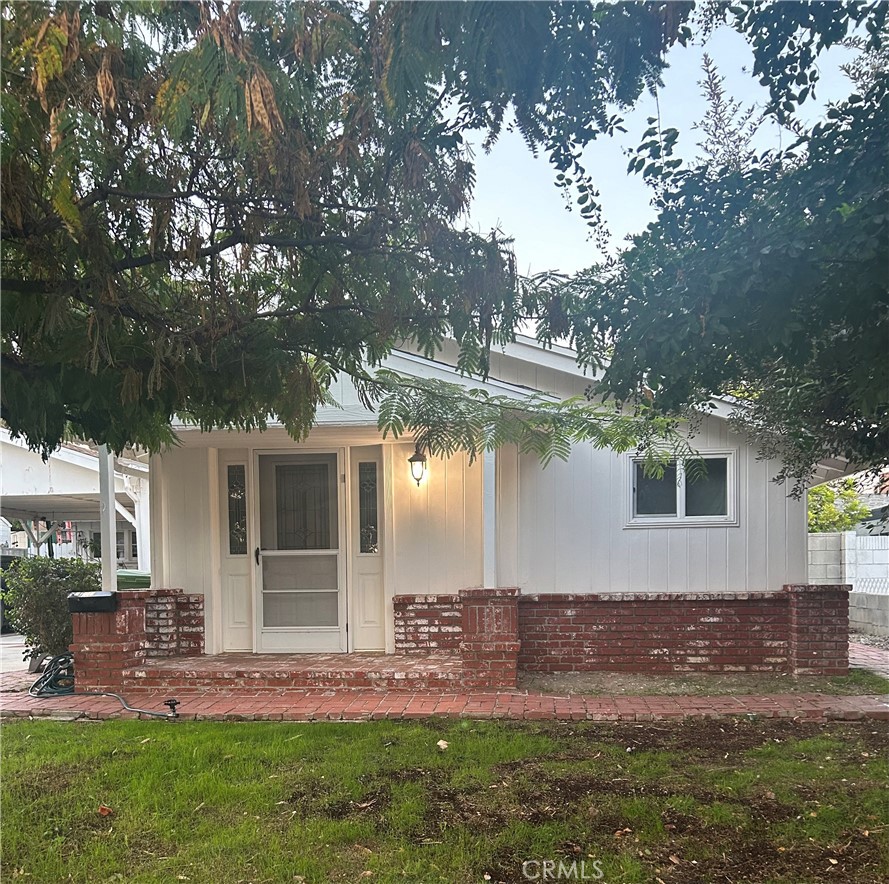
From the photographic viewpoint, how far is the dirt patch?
6.58 m

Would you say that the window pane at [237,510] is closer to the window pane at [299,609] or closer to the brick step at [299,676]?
the window pane at [299,609]

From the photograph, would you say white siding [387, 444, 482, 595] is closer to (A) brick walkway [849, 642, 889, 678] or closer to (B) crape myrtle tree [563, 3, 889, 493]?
(A) brick walkway [849, 642, 889, 678]

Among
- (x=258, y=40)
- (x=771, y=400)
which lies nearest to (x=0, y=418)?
(x=258, y=40)

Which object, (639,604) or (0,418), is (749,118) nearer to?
(0,418)

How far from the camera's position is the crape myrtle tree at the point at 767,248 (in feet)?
8.56

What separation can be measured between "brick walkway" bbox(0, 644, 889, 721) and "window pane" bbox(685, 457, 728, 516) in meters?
1.92

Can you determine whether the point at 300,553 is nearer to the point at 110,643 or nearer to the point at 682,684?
the point at 110,643

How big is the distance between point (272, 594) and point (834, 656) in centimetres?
579

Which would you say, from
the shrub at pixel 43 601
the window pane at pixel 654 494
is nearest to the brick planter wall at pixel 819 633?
the window pane at pixel 654 494

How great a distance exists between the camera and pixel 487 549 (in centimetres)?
691

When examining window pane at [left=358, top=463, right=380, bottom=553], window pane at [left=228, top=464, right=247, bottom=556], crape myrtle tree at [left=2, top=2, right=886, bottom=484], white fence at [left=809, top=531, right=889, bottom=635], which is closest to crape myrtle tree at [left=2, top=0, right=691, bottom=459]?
crape myrtle tree at [left=2, top=2, right=886, bottom=484]

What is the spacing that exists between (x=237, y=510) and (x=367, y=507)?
1461 millimetres

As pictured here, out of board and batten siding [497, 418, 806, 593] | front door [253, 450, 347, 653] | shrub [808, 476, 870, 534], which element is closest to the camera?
board and batten siding [497, 418, 806, 593]

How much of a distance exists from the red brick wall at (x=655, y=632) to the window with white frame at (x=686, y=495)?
0.78 metres
